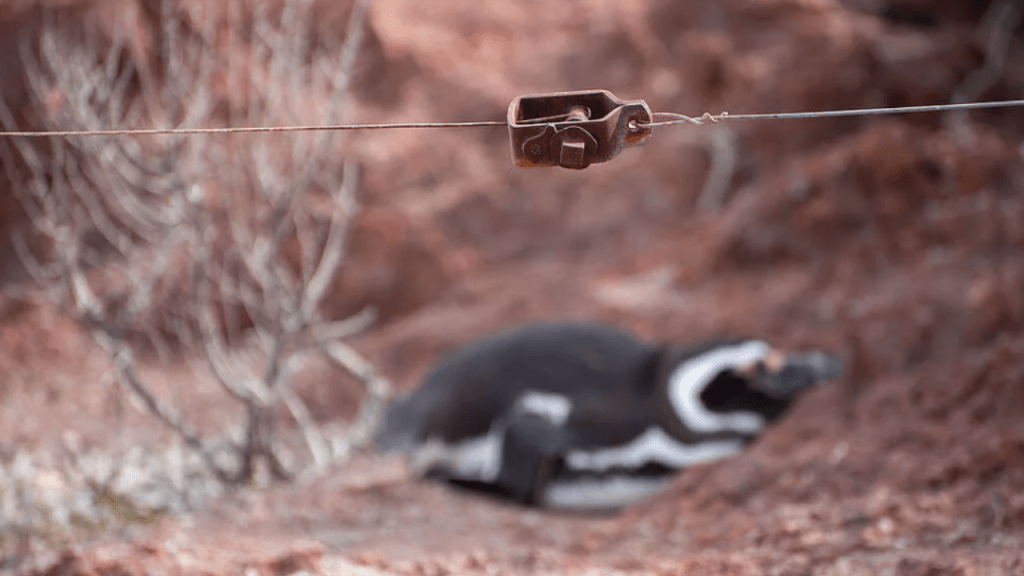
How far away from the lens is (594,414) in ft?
A: 16.0

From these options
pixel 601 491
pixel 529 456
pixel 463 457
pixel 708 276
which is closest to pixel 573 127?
pixel 529 456

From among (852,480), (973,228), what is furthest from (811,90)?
(852,480)

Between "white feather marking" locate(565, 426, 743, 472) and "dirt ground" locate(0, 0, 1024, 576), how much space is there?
0.36m

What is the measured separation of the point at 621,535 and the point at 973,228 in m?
4.07

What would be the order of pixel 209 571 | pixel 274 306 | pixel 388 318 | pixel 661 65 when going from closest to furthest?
pixel 209 571 → pixel 274 306 → pixel 388 318 → pixel 661 65

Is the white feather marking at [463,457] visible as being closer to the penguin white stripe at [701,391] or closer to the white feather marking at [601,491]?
the white feather marking at [601,491]

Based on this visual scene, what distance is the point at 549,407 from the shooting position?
493 centimetres

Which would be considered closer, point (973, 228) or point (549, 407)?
point (549, 407)

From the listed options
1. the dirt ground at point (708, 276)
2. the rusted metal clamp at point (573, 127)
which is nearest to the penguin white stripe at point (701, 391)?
the dirt ground at point (708, 276)

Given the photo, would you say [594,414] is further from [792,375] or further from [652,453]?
[792,375]

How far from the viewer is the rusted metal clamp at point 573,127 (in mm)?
2021

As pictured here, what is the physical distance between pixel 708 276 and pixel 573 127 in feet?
19.3

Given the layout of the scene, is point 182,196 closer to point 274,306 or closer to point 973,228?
point 274,306

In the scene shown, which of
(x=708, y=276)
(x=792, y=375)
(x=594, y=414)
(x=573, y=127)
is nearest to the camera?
(x=573, y=127)
